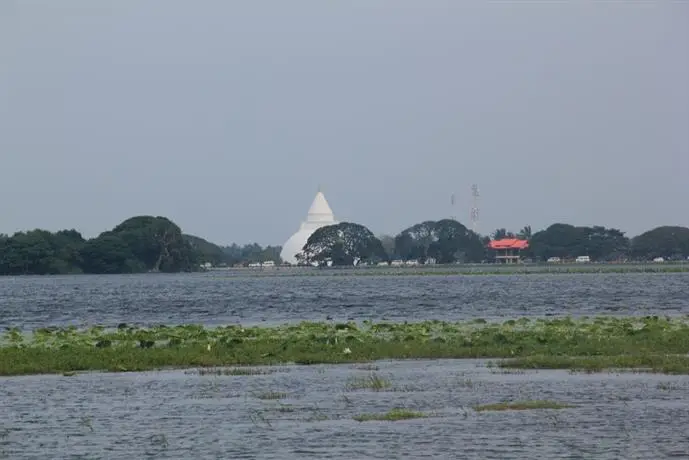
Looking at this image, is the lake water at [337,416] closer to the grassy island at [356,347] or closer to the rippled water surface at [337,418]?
the rippled water surface at [337,418]

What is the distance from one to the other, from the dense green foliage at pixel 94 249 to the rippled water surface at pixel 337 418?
15819 cm

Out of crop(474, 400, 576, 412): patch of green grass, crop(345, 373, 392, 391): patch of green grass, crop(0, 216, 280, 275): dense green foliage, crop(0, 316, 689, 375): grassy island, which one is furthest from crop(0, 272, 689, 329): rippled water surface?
crop(0, 216, 280, 275): dense green foliage

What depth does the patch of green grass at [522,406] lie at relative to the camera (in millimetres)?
25531

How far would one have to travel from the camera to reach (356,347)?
1555 inches

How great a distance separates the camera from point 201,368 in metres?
35.4

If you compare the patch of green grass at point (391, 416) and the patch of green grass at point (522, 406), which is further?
the patch of green grass at point (522, 406)

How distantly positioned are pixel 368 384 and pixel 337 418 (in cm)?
509

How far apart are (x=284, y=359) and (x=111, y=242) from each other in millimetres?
156459

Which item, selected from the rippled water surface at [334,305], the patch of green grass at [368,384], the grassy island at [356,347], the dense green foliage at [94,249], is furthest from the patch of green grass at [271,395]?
the dense green foliage at [94,249]

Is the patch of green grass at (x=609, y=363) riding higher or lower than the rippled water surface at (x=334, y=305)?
lower

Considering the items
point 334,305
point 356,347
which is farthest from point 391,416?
point 334,305

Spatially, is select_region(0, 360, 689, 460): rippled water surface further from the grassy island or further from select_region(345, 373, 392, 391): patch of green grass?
the grassy island

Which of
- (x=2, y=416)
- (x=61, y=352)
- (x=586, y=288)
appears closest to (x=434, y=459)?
(x=2, y=416)

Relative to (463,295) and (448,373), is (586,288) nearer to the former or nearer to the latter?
(463,295)
